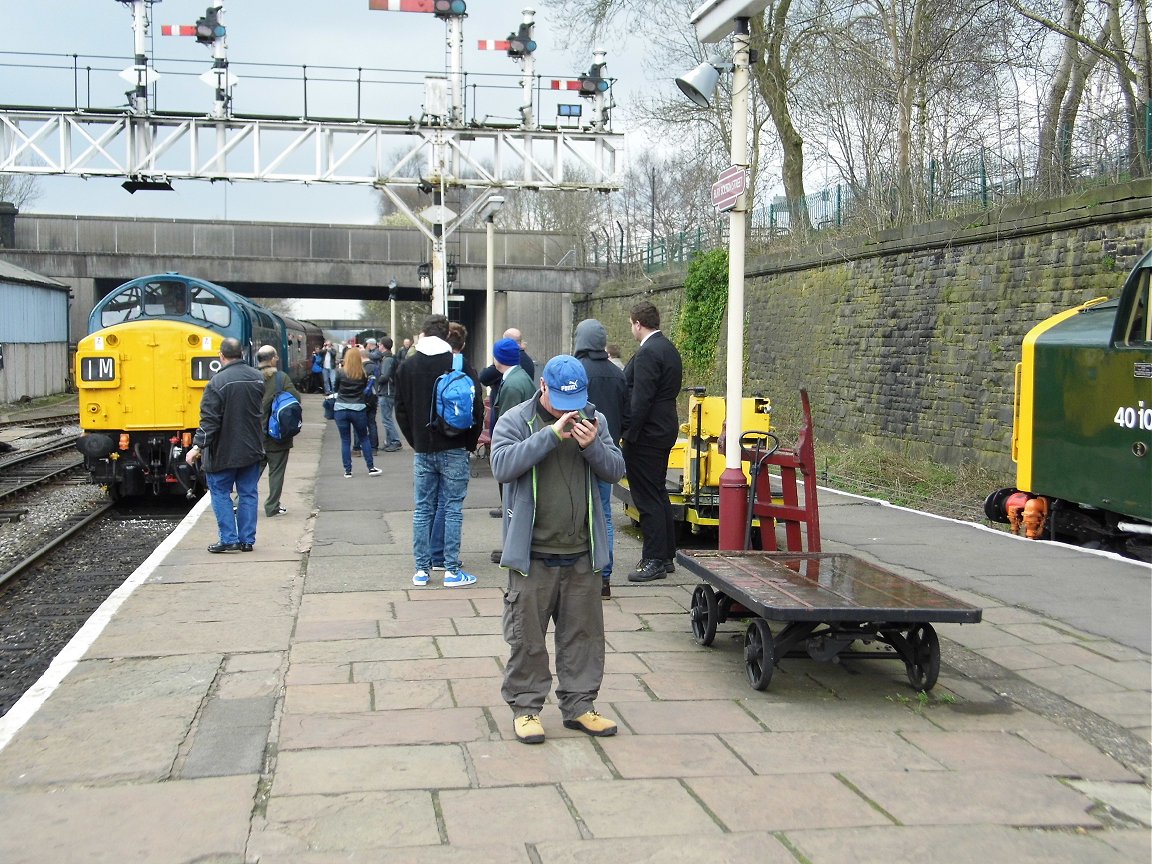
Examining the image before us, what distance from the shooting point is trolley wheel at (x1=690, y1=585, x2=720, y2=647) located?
21.6 feet

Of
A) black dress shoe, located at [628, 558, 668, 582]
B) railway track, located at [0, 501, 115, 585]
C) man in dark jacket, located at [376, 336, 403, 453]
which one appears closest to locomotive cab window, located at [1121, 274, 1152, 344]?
black dress shoe, located at [628, 558, 668, 582]

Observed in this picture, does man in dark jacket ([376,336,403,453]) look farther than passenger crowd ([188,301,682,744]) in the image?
Yes

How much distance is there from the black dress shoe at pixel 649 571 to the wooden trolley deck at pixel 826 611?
1.82 m

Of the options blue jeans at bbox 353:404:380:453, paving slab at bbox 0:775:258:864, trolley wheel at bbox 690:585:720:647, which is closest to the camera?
paving slab at bbox 0:775:258:864

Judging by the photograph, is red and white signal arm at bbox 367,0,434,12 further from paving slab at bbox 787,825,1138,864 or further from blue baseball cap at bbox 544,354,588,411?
paving slab at bbox 787,825,1138,864

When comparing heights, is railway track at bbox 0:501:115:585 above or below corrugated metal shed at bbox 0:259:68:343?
below

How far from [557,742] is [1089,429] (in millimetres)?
6389

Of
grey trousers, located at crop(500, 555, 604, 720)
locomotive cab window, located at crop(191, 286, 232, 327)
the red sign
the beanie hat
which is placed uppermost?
the red sign

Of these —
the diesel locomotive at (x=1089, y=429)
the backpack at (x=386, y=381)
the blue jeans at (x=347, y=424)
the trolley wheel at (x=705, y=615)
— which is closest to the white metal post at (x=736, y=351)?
the trolley wheel at (x=705, y=615)

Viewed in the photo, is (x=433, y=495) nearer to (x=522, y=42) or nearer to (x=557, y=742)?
(x=557, y=742)

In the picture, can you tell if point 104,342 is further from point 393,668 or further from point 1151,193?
point 1151,193

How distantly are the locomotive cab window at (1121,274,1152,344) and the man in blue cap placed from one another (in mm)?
5725

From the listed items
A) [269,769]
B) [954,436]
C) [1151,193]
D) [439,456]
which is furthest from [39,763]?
[954,436]

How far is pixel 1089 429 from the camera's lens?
9.55m
